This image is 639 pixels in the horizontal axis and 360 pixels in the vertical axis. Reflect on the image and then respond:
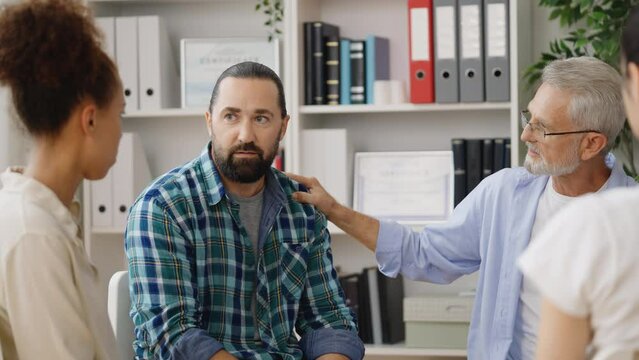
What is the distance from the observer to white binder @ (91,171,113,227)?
11.3ft

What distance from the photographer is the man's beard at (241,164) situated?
6.82 ft

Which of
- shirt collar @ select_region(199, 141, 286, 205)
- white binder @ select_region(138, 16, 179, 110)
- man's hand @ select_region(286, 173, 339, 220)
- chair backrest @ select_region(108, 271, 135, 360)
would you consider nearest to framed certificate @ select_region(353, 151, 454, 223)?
white binder @ select_region(138, 16, 179, 110)

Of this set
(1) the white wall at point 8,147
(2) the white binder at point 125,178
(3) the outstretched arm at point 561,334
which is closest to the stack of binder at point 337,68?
(2) the white binder at point 125,178

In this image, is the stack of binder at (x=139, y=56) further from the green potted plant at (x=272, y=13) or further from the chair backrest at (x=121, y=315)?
the chair backrest at (x=121, y=315)

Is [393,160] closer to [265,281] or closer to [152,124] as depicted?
[152,124]

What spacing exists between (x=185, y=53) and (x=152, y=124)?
393 millimetres

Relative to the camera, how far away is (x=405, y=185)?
3.32 meters

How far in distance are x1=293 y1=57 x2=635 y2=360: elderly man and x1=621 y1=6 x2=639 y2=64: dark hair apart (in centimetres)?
127

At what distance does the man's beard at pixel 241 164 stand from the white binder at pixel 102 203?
4.74 ft

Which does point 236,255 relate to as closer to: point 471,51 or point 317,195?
point 317,195

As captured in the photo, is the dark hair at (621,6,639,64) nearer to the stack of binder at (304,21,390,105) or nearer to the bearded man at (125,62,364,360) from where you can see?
the bearded man at (125,62,364,360)

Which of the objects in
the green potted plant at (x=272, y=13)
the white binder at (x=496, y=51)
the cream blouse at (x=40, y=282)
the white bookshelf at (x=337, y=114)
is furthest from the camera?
the green potted plant at (x=272, y=13)

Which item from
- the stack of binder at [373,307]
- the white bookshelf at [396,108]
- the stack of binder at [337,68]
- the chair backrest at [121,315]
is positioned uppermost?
the stack of binder at [337,68]

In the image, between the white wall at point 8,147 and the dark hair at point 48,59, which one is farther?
the white wall at point 8,147
